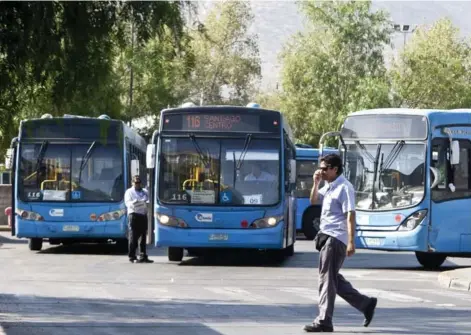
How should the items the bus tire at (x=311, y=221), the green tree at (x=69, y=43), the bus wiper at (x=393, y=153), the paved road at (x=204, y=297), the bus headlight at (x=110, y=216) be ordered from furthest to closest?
the bus tire at (x=311, y=221) < the bus headlight at (x=110, y=216) < the bus wiper at (x=393, y=153) < the paved road at (x=204, y=297) < the green tree at (x=69, y=43)

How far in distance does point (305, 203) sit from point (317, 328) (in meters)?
27.0

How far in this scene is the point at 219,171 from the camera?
82.4ft

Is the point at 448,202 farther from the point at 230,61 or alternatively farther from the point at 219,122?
the point at 230,61

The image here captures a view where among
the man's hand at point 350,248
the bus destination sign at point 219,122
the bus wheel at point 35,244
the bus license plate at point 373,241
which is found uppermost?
the bus destination sign at point 219,122

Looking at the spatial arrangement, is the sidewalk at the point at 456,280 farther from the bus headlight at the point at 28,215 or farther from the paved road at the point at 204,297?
the bus headlight at the point at 28,215

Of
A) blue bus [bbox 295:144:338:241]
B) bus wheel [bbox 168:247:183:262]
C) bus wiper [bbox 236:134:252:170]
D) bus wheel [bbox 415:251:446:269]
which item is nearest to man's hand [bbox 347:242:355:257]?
bus wiper [bbox 236:134:252:170]

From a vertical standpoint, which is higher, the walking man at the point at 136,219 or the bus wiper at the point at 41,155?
the bus wiper at the point at 41,155

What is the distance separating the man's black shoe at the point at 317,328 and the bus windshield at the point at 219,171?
1183cm

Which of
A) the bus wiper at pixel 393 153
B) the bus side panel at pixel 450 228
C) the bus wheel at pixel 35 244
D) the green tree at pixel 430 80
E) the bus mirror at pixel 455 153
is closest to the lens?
the bus mirror at pixel 455 153

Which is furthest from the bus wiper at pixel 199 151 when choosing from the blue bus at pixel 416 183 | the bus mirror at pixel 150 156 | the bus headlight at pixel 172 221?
the blue bus at pixel 416 183

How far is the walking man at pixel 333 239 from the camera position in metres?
13.2

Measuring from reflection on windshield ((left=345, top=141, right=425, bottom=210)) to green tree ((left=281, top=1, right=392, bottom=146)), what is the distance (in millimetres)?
49819

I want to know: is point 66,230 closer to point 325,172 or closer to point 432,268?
point 432,268

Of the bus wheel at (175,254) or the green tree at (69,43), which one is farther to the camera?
the bus wheel at (175,254)
